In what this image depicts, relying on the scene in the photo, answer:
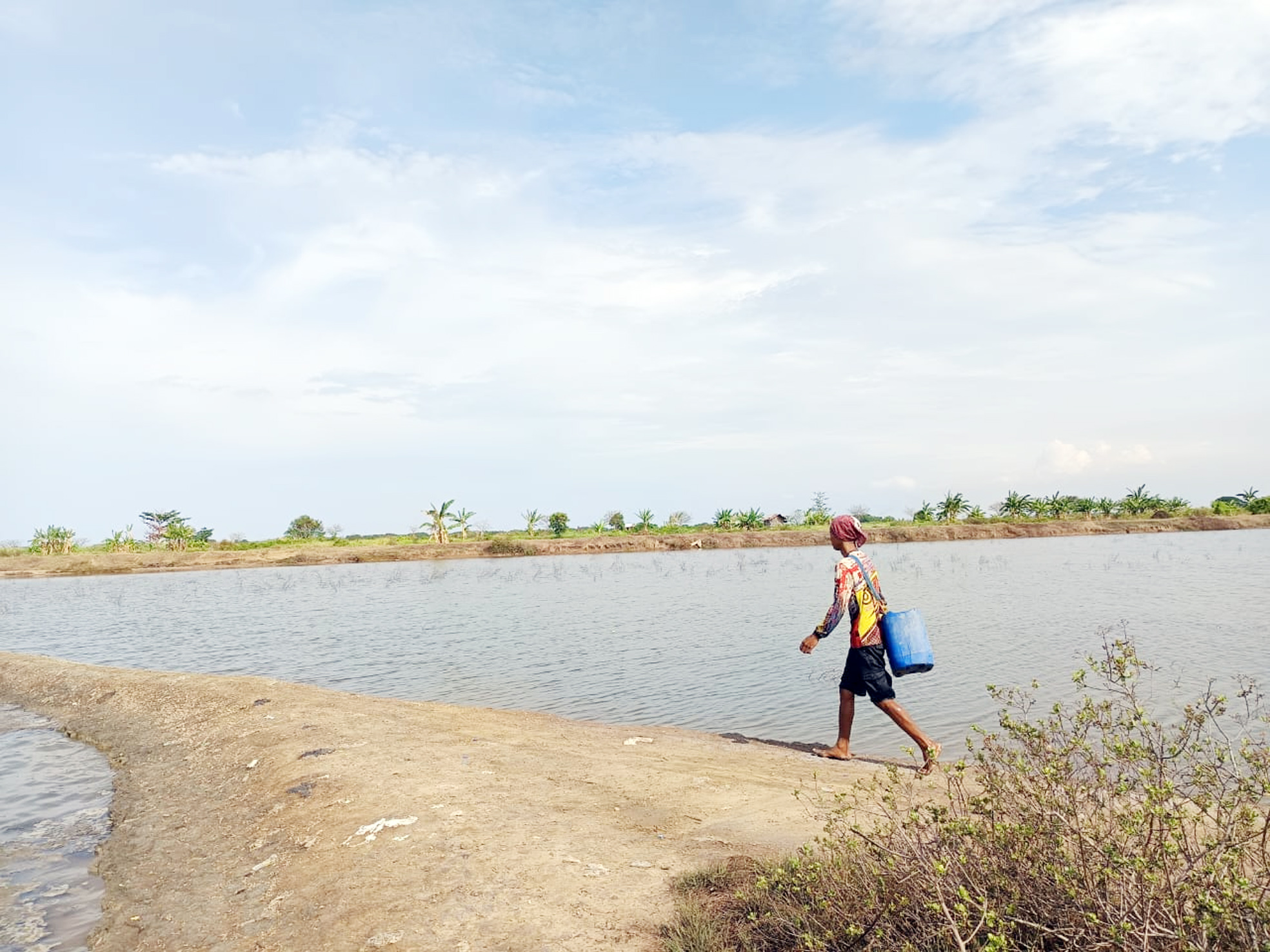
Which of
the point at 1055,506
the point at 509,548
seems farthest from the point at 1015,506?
the point at 509,548

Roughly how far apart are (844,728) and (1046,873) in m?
5.01

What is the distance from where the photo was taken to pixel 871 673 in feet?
25.0

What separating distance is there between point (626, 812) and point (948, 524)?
67.6 metres

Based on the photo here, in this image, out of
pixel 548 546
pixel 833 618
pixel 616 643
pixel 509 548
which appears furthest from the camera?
pixel 548 546

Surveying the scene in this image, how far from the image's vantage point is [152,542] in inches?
2854

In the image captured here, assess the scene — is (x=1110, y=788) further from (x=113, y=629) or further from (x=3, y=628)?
(x=3, y=628)

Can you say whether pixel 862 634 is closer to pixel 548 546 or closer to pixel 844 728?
pixel 844 728

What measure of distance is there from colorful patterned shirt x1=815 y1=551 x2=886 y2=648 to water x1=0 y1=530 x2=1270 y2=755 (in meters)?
1.81

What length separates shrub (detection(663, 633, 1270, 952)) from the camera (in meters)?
2.81

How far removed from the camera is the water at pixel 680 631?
11.9 meters

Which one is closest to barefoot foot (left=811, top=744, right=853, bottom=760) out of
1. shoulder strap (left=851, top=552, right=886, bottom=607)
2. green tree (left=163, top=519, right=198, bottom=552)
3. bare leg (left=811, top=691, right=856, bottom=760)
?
bare leg (left=811, top=691, right=856, bottom=760)

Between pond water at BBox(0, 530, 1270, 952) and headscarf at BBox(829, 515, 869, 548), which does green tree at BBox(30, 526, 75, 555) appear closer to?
pond water at BBox(0, 530, 1270, 952)

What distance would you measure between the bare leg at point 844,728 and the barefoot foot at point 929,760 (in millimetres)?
729

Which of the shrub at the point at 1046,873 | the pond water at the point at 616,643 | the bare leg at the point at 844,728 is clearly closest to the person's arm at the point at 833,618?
the bare leg at the point at 844,728
